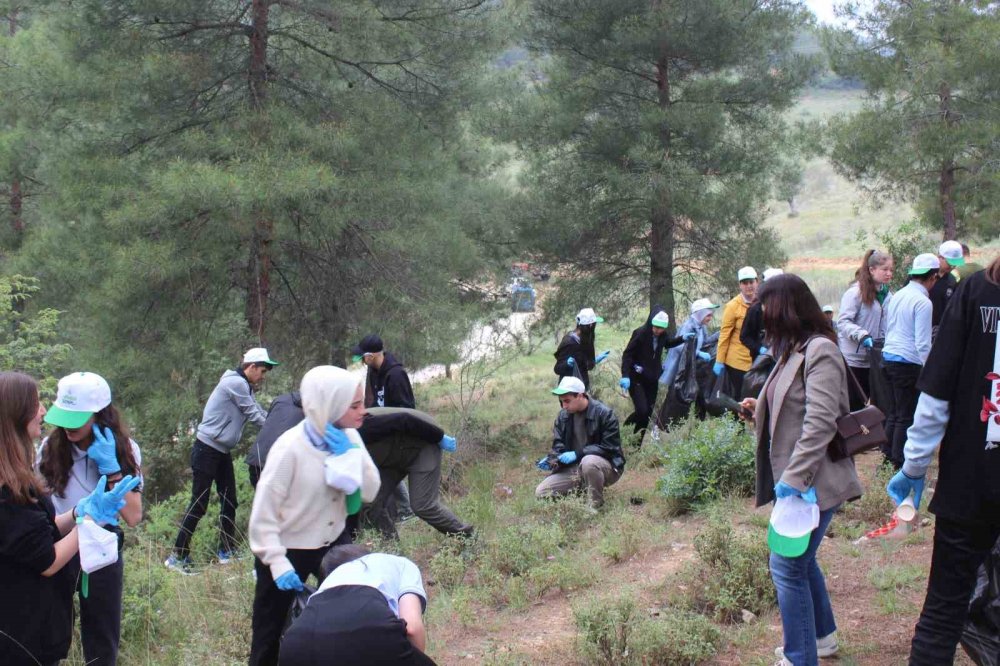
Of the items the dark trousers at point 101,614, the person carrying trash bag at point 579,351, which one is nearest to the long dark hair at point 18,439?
the dark trousers at point 101,614

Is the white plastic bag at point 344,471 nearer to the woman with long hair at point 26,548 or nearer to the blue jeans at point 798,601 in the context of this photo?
the woman with long hair at point 26,548

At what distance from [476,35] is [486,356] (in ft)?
13.7

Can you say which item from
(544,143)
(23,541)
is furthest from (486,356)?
(23,541)

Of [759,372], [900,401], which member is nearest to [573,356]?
[759,372]

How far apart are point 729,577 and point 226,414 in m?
4.19

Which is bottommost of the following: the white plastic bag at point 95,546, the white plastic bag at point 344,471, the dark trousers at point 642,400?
the dark trousers at point 642,400

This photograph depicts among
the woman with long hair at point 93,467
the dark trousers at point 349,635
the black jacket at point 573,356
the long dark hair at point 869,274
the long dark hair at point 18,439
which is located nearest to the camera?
the dark trousers at point 349,635

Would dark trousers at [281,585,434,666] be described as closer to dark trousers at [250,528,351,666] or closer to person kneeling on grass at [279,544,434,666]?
person kneeling on grass at [279,544,434,666]

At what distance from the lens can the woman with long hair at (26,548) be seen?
3.35m

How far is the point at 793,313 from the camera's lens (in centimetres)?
385

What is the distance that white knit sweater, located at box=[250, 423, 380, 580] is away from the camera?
3.83 metres

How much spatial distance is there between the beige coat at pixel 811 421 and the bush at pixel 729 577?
1304 millimetres

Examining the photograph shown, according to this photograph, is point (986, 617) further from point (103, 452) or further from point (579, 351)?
Answer: point (579, 351)

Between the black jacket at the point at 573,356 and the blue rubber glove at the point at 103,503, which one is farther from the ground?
the blue rubber glove at the point at 103,503
